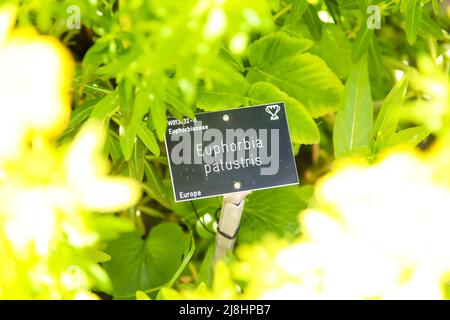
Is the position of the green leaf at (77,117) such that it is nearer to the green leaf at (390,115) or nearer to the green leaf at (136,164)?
the green leaf at (136,164)

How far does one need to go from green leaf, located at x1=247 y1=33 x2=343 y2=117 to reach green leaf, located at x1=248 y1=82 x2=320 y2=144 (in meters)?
0.06

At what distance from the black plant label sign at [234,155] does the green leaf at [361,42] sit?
0.17 metres

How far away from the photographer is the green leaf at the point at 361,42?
92cm

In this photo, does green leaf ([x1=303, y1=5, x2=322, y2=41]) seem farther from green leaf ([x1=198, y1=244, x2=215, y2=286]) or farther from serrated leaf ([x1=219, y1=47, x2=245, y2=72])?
green leaf ([x1=198, y1=244, x2=215, y2=286])

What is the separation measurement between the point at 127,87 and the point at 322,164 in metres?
0.84

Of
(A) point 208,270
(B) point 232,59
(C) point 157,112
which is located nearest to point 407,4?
(B) point 232,59

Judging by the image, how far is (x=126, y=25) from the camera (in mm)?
653

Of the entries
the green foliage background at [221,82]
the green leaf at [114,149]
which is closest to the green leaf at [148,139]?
the green foliage background at [221,82]

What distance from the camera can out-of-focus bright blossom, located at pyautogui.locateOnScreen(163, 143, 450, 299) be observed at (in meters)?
0.60

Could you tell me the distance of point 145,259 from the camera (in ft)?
3.62

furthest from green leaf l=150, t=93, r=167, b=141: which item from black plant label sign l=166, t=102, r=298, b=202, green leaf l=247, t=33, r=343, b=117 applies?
green leaf l=247, t=33, r=343, b=117
